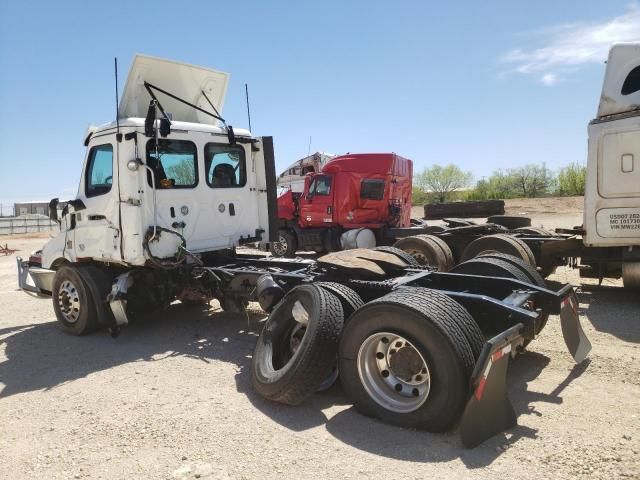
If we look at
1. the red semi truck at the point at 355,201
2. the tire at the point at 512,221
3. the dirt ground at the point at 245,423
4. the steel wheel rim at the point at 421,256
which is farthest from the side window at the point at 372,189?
the dirt ground at the point at 245,423

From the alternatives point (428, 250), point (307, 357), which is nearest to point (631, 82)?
point (428, 250)

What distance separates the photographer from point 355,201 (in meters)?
14.0

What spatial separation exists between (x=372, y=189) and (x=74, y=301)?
352 inches

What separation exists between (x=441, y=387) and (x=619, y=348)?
3101 mm

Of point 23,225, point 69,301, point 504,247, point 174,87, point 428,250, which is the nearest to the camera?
point 69,301

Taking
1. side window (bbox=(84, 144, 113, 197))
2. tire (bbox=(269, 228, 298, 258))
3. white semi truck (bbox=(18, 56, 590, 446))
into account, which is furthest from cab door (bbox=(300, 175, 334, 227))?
side window (bbox=(84, 144, 113, 197))

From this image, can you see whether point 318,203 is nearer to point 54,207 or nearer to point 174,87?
point 174,87

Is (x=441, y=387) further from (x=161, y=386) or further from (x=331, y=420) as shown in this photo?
(x=161, y=386)

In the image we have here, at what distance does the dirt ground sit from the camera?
317 centimetres

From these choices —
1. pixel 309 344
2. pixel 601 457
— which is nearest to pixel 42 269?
pixel 309 344

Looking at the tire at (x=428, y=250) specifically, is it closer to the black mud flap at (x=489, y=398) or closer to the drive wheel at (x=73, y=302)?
the drive wheel at (x=73, y=302)

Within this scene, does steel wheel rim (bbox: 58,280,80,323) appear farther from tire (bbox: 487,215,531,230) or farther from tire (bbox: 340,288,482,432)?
tire (bbox: 487,215,531,230)

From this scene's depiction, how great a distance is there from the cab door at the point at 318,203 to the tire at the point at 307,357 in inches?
385

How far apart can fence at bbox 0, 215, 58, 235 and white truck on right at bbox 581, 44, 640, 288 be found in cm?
3361
